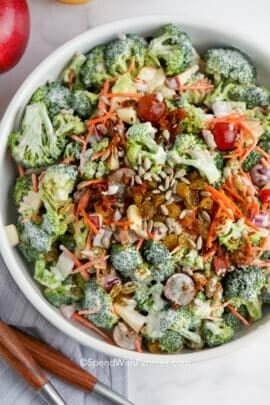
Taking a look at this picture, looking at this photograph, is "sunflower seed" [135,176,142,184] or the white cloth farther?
the white cloth

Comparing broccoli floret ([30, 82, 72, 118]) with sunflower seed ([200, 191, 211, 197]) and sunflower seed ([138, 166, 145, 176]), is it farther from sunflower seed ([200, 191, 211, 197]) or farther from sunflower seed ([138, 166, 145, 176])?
sunflower seed ([200, 191, 211, 197])

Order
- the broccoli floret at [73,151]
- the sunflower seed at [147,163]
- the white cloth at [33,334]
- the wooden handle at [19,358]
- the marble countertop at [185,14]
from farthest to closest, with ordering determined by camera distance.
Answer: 1. the marble countertop at [185,14]
2. the white cloth at [33,334]
3. the wooden handle at [19,358]
4. the broccoli floret at [73,151]
5. the sunflower seed at [147,163]

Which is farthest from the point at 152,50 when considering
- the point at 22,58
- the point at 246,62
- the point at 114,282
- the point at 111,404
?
the point at 111,404

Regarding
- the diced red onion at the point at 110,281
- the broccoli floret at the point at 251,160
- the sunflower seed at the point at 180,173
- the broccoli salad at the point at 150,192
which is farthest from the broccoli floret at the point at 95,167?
the broccoli floret at the point at 251,160

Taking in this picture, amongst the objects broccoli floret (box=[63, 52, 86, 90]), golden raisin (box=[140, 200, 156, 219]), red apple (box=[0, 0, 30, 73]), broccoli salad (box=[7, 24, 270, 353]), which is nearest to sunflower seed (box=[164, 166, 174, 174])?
broccoli salad (box=[7, 24, 270, 353])

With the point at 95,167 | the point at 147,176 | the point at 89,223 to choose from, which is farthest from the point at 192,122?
the point at 89,223

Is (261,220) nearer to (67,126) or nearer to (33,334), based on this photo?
(67,126)

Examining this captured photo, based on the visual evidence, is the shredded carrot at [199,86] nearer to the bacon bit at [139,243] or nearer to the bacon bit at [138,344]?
the bacon bit at [139,243]
